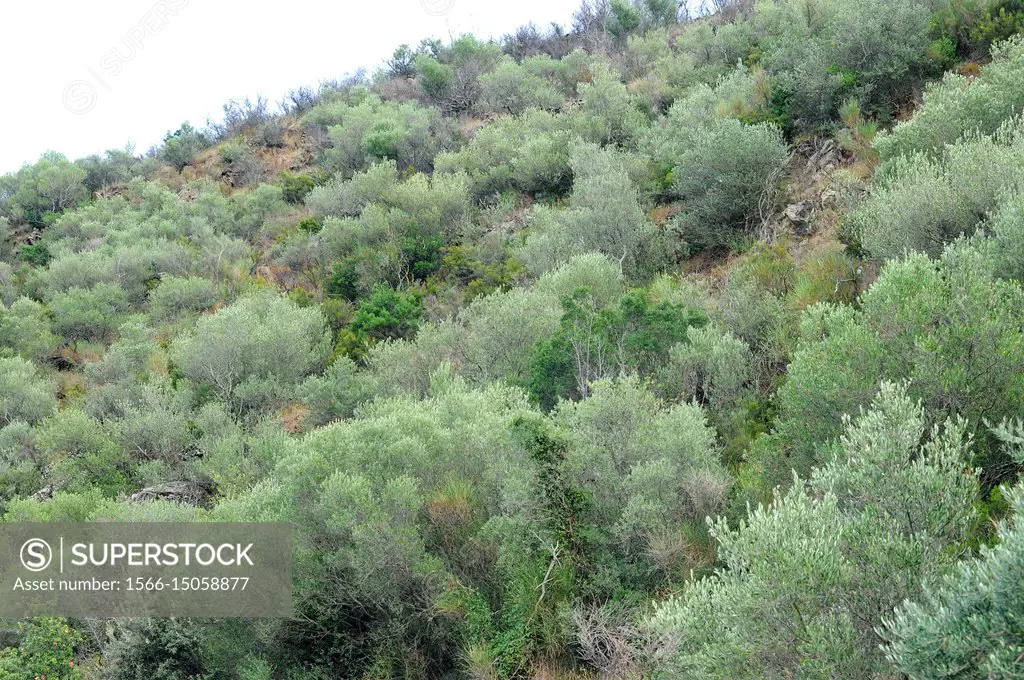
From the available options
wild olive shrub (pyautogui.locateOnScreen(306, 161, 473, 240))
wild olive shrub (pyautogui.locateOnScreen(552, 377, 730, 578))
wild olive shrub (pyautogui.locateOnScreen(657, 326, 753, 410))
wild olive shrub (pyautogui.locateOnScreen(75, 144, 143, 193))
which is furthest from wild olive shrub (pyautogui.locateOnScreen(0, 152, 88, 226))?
wild olive shrub (pyautogui.locateOnScreen(552, 377, 730, 578))

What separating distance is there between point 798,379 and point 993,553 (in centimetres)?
459

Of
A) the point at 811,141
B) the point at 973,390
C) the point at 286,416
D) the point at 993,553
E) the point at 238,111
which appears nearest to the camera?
the point at 993,553

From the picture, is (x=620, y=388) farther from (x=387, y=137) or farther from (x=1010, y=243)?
(x=387, y=137)

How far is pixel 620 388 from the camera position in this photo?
10.1m

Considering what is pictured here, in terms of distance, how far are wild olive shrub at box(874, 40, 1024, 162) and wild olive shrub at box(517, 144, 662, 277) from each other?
266 inches

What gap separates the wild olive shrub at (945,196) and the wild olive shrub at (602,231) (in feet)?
25.4

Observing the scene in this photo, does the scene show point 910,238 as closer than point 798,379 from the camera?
No

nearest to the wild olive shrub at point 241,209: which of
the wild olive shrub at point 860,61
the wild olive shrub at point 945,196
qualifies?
the wild olive shrub at point 860,61

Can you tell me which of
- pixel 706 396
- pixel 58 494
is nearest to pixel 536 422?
pixel 706 396

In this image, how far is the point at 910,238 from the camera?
10.7 metres

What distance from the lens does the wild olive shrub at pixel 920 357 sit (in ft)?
22.9

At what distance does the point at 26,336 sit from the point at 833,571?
98.5 ft

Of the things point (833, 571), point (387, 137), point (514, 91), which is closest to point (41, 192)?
point (387, 137)

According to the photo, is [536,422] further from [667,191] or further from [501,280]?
[667,191]
